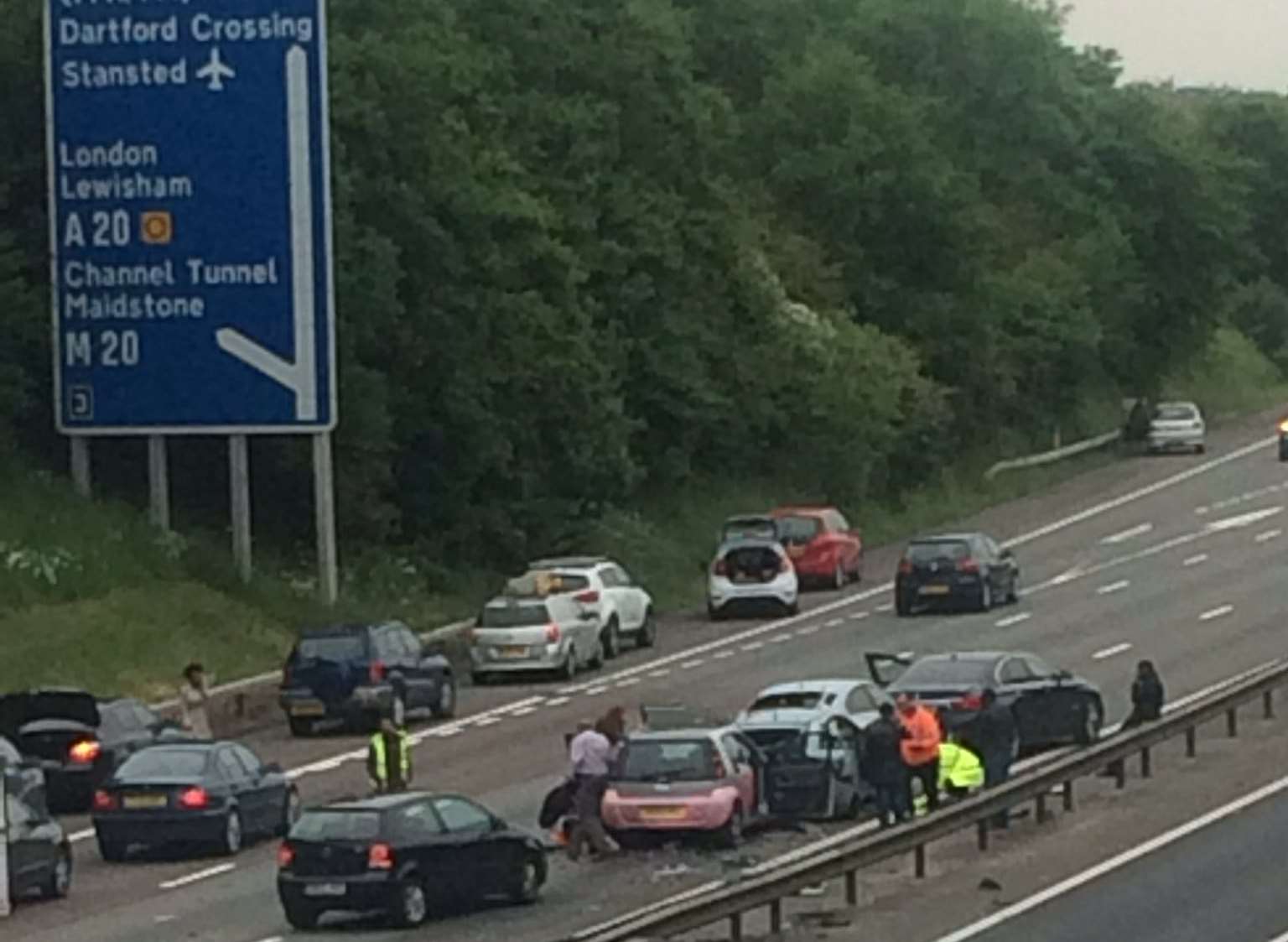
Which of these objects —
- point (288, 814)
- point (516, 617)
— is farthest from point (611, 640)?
point (288, 814)

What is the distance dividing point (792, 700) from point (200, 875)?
7042 mm

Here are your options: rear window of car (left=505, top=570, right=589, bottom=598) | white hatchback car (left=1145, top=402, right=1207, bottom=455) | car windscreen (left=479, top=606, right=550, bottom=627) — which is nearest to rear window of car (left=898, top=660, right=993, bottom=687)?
car windscreen (left=479, top=606, right=550, bottom=627)

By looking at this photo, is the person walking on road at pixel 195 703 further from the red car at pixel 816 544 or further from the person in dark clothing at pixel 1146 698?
the red car at pixel 816 544

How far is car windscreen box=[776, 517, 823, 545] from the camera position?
206 feet

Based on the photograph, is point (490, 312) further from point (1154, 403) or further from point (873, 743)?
point (1154, 403)

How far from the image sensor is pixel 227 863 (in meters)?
33.8

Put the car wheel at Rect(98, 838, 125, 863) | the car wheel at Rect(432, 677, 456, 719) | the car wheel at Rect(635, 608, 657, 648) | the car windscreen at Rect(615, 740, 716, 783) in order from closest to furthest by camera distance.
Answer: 1. the car windscreen at Rect(615, 740, 716, 783)
2. the car wheel at Rect(98, 838, 125, 863)
3. the car wheel at Rect(432, 677, 456, 719)
4. the car wheel at Rect(635, 608, 657, 648)

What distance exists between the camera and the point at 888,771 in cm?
3170

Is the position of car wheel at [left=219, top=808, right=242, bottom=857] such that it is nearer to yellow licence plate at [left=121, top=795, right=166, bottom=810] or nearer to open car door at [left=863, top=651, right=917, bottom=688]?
yellow licence plate at [left=121, top=795, right=166, bottom=810]

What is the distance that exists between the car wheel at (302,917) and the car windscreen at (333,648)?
1595 cm

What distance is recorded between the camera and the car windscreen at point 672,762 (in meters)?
32.5

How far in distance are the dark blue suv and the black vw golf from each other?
15003 millimetres

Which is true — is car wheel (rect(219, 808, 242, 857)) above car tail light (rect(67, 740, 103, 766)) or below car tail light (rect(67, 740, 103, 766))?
below

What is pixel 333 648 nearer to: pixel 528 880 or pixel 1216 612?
pixel 528 880
